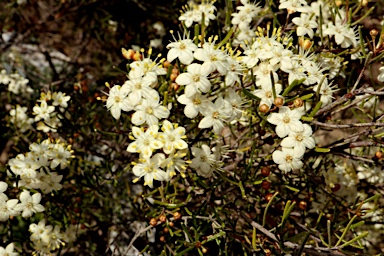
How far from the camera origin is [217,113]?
1.65 metres

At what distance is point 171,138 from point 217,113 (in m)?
0.21

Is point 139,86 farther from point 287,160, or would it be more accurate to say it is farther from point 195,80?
point 287,160

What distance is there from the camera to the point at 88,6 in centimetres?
381

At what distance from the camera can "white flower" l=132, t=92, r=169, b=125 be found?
1.65 meters

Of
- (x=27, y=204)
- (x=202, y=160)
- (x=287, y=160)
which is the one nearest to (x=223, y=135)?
(x=202, y=160)

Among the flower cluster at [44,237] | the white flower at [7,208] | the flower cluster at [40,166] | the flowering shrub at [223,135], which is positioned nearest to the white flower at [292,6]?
the flowering shrub at [223,135]

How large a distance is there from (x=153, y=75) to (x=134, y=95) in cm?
13

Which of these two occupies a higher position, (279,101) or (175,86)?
(279,101)

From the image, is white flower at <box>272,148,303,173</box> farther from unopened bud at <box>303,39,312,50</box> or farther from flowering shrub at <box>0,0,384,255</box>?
unopened bud at <box>303,39,312,50</box>

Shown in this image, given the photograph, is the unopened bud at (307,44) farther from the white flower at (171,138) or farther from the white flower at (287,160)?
the white flower at (171,138)

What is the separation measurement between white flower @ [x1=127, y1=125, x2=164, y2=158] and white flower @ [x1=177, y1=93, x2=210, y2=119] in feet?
0.48

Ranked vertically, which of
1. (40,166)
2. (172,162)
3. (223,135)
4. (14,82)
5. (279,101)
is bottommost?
(14,82)

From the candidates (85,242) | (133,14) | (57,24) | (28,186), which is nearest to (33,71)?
(57,24)

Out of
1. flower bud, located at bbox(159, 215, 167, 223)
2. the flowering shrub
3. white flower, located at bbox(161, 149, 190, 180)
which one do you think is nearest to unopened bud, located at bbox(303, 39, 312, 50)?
the flowering shrub
